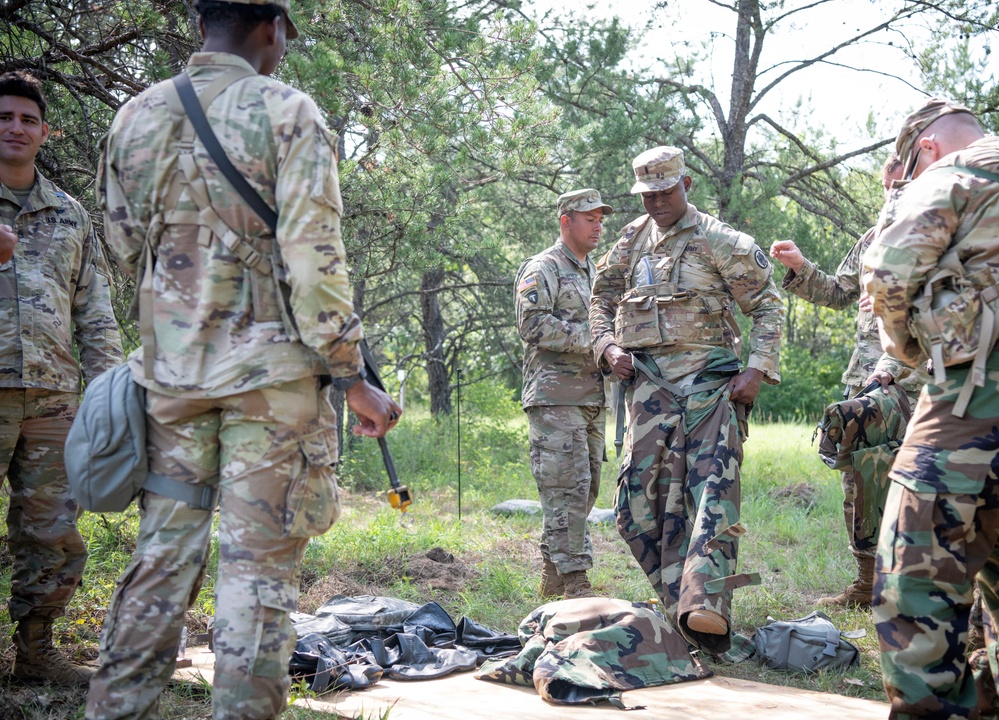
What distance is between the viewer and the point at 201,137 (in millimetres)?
2768

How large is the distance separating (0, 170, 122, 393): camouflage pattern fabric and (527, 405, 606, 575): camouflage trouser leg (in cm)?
281

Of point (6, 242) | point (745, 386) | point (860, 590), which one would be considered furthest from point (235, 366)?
point (860, 590)

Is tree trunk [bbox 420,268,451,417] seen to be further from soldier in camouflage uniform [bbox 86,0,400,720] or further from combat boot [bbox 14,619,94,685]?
soldier in camouflage uniform [bbox 86,0,400,720]

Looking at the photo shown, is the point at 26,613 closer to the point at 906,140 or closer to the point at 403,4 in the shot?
the point at 906,140

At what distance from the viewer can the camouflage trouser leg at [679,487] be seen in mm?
4609

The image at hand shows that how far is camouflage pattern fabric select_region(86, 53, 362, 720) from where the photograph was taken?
2.67 metres

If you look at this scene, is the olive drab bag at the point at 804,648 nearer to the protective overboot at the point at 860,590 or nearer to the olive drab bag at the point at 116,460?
the protective overboot at the point at 860,590

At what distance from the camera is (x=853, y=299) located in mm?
5738

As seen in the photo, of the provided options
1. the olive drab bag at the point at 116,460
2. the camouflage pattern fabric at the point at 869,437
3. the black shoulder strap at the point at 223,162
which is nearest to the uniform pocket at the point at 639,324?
the camouflage pattern fabric at the point at 869,437

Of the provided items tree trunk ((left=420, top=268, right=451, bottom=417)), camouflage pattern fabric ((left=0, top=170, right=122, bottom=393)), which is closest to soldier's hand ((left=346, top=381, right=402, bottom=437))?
camouflage pattern fabric ((left=0, top=170, right=122, bottom=393))

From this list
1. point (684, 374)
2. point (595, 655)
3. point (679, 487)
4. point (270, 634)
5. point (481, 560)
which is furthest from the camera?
point (481, 560)

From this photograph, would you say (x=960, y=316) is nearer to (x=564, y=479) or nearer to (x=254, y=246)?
(x=254, y=246)

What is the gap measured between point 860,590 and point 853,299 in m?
1.74

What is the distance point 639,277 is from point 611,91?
20.4ft
